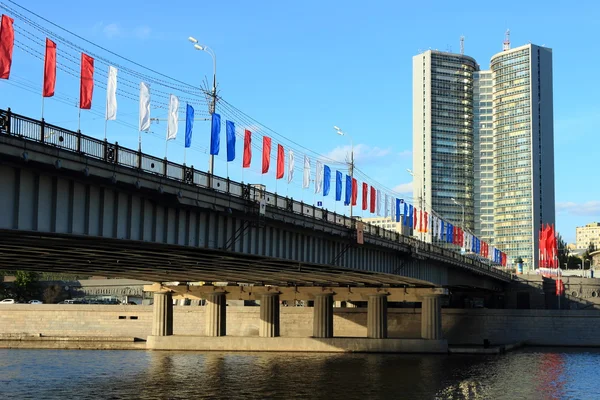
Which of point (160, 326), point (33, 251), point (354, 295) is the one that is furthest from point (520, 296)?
point (33, 251)

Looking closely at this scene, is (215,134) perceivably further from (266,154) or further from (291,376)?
(291,376)

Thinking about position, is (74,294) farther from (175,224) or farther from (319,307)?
(175,224)

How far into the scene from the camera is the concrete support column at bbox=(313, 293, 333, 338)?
95812 mm

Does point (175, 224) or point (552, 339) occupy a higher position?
point (175, 224)

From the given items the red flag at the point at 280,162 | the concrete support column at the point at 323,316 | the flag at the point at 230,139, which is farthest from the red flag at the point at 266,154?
the concrete support column at the point at 323,316

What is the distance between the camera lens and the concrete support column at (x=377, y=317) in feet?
312

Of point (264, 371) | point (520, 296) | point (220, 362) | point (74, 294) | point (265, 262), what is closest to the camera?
point (265, 262)

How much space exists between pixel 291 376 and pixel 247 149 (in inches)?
788

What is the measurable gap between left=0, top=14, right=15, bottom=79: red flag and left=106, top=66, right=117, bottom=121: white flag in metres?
7.92

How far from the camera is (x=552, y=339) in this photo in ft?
356

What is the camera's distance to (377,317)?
9569cm

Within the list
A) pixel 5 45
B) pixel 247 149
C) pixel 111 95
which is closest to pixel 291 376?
pixel 247 149

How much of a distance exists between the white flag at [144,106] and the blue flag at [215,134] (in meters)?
7.19

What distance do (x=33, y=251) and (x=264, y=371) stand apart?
26.4 m
